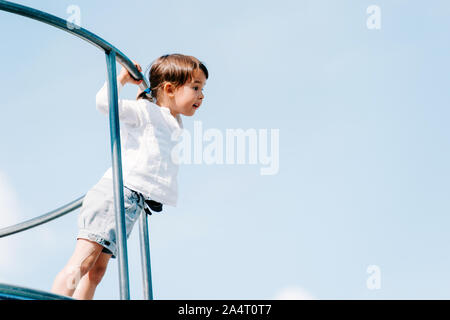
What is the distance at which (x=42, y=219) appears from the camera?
2.04m

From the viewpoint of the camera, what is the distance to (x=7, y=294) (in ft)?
3.44

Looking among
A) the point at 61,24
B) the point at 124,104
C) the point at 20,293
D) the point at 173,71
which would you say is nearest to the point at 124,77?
the point at 124,104

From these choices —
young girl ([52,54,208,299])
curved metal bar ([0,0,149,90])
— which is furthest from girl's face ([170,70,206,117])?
curved metal bar ([0,0,149,90])

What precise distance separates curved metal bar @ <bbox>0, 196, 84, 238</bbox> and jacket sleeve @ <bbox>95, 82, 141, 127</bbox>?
473 millimetres

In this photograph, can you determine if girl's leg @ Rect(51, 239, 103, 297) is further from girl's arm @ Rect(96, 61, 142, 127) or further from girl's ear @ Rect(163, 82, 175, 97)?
girl's ear @ Rect(163, 82, 175, 97)

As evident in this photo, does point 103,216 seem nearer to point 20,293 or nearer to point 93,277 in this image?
point 93,277

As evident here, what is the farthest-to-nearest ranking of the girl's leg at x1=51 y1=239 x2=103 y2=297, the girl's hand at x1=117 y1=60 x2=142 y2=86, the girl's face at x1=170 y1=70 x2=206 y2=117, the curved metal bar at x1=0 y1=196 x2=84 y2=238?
the curved metal bar at x1=0 y1=196 x2=84 y2=238, the girl's face at x1=170 y1=70 x2=206 y2=117, the girl's hand at x1=117 y1=60 x2=142 y2=86, the girl's leg at x1=51 y1=239 x2=103 y2=297

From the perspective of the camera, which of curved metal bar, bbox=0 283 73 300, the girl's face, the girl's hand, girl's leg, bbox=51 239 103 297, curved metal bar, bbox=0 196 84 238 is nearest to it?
curved metal bar, bbox=0 283 73 300

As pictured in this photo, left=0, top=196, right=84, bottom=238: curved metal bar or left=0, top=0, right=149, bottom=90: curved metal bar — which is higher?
left=0, top=0, right=149, bottom=90: curved metal bar

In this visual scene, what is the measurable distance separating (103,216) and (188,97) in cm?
48

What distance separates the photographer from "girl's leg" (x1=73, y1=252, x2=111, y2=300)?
5.22 feet
